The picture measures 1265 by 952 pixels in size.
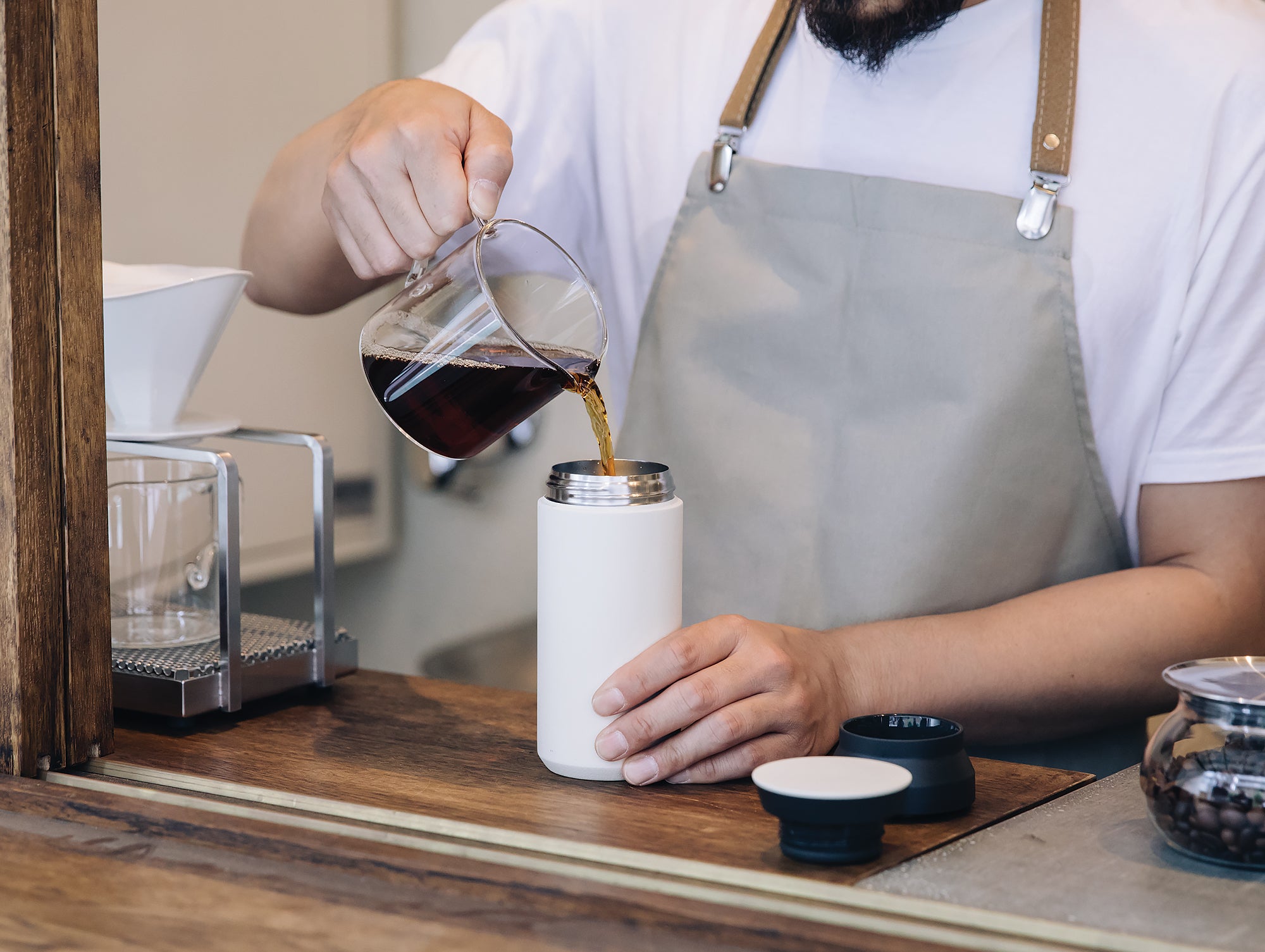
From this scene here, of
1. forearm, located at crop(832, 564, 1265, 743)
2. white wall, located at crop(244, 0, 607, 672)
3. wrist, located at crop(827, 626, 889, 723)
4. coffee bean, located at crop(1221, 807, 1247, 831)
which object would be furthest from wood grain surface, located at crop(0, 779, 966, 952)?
white wall, located at crop(244, 0, 607, 672)

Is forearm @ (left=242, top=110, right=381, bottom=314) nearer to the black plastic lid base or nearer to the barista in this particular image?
the barista

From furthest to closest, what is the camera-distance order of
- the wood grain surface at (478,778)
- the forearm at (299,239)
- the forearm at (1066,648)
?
the forearm at (299,239) < the forearm at (1066,648) < the wood grain surface at (478,778)

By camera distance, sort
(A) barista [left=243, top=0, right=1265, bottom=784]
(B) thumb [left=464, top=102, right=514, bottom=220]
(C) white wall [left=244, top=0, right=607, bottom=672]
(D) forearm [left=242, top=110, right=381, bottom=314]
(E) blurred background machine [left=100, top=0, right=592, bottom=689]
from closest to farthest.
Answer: (B) thumb [left=464, top=102, right=514, bottom=220] < (A) barista [left=243, top=0, right=1265, bottom=784] < (D) forearm [left=242, top=110, right=381, bottom=314] < (E) blurred background machine [left=100, top=0, right=592, bottom=689] < (C) white wall [left=244, top=0, right=607, bottom=672]

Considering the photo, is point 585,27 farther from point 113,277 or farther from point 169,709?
point 169,709

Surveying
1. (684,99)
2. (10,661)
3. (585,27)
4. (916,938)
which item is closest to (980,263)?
(684,99)

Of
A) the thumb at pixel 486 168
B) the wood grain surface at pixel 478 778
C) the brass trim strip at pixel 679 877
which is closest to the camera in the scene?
the brass trim strip at pixel 679 877

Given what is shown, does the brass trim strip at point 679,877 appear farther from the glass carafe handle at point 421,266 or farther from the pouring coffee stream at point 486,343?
the glass carafe handle at point 421,266

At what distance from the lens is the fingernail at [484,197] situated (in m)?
1.07

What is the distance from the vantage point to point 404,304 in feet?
3.26

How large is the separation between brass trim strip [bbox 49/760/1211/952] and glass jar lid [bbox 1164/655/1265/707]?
0.59ft

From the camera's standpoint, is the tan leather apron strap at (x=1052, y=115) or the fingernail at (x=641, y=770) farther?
the tan leather apron strap at (x=1052, y=115)

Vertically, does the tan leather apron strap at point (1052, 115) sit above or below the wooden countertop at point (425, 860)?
above

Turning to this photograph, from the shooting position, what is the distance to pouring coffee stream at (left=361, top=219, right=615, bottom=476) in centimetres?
95

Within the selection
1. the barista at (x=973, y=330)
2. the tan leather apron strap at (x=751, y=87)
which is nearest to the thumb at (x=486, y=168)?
the barista at (x=973, y=330)
